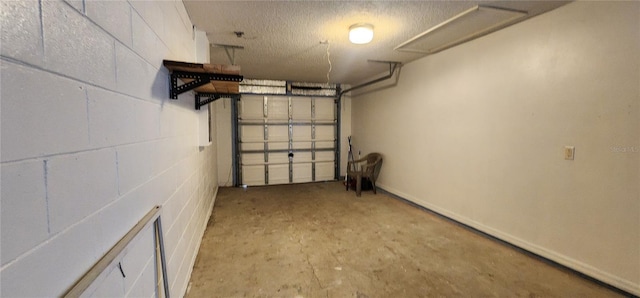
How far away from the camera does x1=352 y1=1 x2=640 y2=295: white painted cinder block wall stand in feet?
6.47

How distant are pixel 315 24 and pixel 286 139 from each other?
3.68 meters

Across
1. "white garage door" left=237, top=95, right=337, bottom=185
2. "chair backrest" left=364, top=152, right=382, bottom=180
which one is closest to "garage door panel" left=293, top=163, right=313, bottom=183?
"white garage door" left=237, top=95, right=337, bottom=185

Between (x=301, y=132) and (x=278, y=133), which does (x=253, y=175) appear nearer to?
(x=278, y=133)

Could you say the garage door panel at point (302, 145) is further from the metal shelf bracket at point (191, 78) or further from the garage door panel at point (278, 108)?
the metal shelf bracket at point (191, 78)

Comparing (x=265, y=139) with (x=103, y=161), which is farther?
(x=265, y=139)

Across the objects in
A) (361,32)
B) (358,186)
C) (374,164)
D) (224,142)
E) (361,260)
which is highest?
(361,32)

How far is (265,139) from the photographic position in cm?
596

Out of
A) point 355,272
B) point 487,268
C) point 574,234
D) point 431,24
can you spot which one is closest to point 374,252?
point 355,272

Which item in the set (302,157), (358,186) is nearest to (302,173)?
(302,157)

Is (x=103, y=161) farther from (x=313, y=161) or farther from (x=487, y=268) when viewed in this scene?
(x=313, y=161)

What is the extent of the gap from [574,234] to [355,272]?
189 cm

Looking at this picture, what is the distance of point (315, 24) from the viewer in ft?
8.64

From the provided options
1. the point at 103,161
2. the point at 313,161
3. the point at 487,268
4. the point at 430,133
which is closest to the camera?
the point at 103,161

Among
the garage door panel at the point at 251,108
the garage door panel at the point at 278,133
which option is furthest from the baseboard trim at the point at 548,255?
the garage door panel at the point at 251,108
